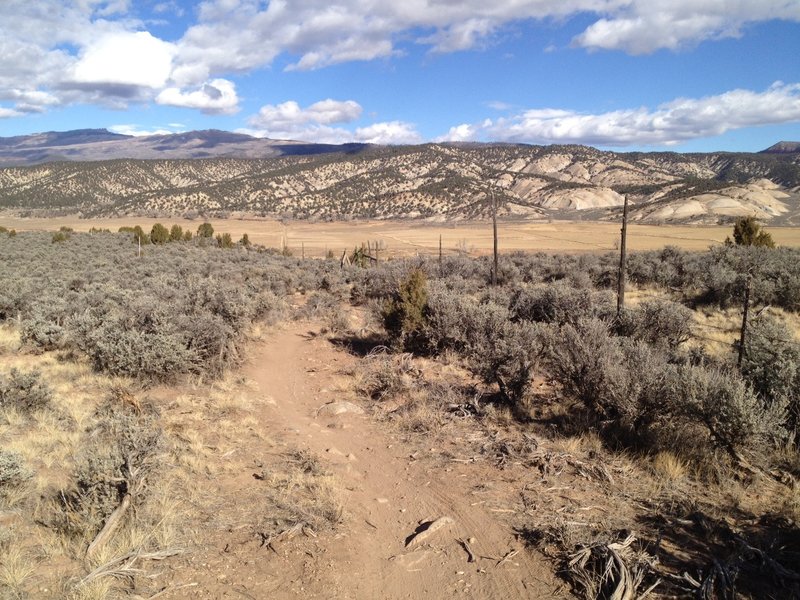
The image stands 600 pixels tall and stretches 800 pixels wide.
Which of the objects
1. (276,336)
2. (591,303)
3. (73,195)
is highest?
(73,195)

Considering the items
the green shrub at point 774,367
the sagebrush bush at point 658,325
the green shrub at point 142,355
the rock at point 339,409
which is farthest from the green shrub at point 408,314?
the green shrub at point 774,367

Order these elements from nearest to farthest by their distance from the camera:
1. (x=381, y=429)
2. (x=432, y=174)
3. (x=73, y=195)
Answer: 1. (x=381, y=429)
2. (x=73, y=195)
3. (x=432, y=174)

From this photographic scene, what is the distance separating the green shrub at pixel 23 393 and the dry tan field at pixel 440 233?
3743 centimetres

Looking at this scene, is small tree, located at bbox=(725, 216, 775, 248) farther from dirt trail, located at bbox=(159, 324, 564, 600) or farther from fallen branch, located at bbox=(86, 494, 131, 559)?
fallen branch, located at bbox=(86, 494, 131, 559)

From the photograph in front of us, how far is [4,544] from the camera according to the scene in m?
4.40

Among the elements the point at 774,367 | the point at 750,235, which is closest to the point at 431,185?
the point at 750,235

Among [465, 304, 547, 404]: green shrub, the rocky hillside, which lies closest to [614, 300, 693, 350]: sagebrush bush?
[465, 304, 547, 404]: green shrub

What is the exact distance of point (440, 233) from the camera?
2630 inches

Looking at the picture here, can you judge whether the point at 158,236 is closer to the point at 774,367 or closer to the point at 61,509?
the point at 61,509

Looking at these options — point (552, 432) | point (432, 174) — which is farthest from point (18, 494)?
point (432, 174)

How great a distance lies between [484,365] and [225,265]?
2183 cm

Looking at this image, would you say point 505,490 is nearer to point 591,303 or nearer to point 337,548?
point 337,548

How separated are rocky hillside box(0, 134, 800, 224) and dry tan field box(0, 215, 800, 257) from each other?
8166 millimetres

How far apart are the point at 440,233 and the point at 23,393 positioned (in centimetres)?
6096
